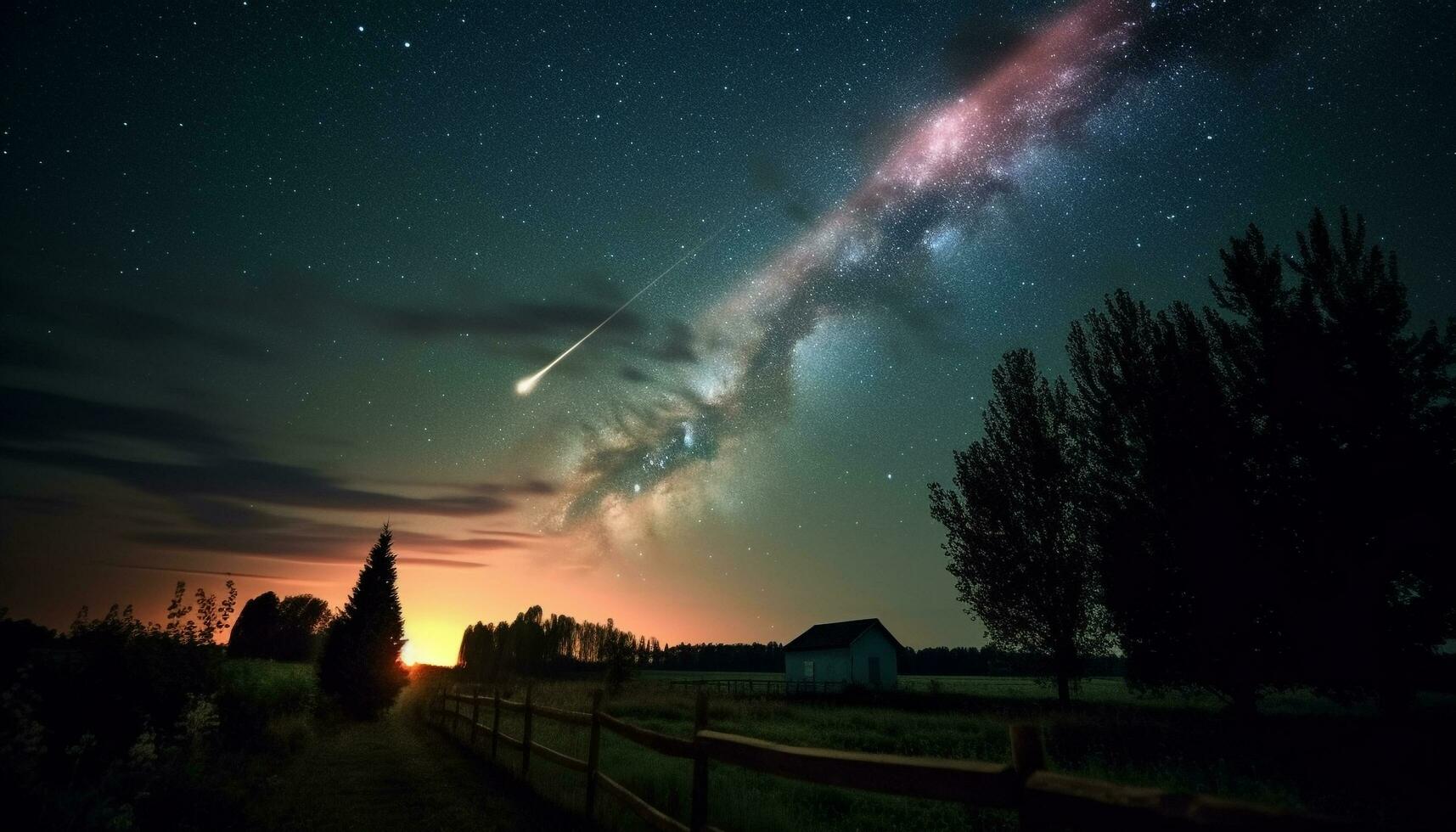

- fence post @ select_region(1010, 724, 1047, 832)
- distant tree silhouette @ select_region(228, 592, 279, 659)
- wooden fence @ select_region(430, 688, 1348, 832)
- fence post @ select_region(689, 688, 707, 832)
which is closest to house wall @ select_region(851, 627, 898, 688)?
fence post @ select_region(689, 688, 707, 832)

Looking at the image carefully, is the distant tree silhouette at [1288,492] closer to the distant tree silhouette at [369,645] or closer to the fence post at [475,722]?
the fence post at [475,722]

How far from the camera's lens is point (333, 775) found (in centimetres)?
1155

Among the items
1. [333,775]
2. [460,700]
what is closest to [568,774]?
[333,775]

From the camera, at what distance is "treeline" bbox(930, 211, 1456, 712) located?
13516 millimetres

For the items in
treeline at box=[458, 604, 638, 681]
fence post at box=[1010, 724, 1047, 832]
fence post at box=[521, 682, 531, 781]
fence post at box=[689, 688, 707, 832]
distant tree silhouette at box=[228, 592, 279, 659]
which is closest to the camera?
fence post at box=[1010, 724, 1047, 832]

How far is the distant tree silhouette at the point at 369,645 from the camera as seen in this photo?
90.6ft

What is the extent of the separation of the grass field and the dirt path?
642mm

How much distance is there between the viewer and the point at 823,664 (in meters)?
44.8

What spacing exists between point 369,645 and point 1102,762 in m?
28.5

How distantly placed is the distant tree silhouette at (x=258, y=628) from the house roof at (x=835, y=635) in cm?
5519

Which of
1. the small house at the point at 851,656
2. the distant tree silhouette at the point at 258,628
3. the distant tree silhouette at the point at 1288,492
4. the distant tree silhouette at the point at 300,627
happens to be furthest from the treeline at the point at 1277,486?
the distant tree silhouette at the point at 258,628

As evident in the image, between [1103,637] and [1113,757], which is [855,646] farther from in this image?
[1113,757]

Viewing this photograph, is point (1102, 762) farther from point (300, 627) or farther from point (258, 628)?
point (300, 627)

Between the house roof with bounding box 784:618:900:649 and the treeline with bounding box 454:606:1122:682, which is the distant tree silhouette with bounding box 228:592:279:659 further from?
the house roof with bounding box 784:618:900:649
